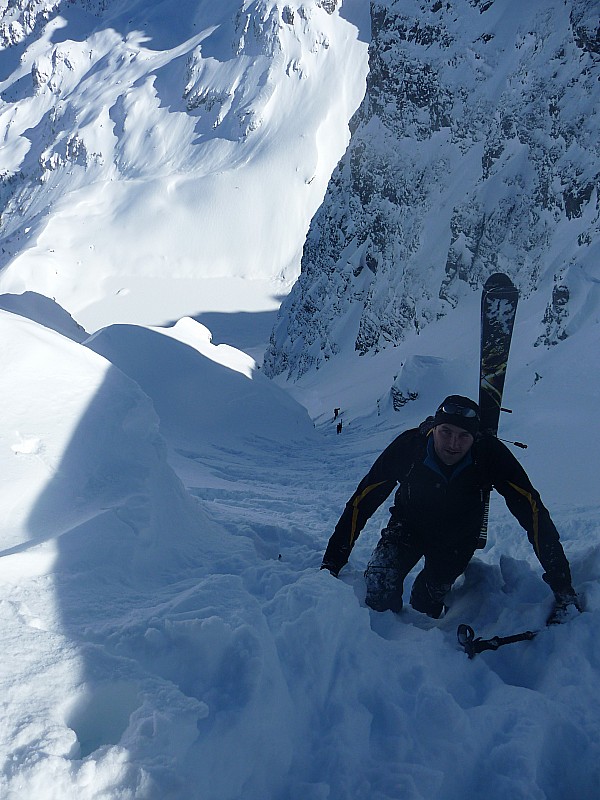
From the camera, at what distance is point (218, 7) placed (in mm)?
128000

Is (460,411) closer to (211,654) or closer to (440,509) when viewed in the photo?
(440,509)

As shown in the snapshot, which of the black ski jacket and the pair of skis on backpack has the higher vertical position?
the black ski jacket

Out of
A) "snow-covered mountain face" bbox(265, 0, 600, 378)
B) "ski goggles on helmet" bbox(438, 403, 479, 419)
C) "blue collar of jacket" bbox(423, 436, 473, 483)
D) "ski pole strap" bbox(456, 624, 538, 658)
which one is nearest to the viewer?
"ski pole strap" bbox(456, 624, 538, 658)

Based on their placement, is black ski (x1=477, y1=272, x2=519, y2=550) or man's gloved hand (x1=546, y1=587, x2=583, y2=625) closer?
man's gloved hand (x1=546, y1=587, x2=583, y2=625)

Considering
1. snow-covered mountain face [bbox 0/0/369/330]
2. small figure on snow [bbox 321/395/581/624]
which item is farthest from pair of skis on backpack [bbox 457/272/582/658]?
snow-covered mountain face [bbox 0/0/369/330]

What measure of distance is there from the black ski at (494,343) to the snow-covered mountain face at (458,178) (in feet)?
31.8

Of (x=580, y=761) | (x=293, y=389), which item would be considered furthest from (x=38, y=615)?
(x=293, y=389)

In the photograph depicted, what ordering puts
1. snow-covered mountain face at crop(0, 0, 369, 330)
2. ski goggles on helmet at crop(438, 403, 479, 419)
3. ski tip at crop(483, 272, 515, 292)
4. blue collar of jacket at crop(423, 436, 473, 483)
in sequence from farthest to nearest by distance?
snow-covered mountain face at crop(0, 0, 369, 330)
ski tip at crop(483, 272, 515, 292)
blue collar of jacket at crop(423, 436, 473, 483)
ski goggles on helmet at crop(438, 403, 479, 419)

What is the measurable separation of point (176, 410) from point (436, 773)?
14.8 m

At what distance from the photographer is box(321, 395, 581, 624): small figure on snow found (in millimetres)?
3379

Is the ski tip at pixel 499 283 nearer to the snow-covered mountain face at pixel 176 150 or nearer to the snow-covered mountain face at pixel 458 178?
the snow-covered mountain face at pixel 458 178

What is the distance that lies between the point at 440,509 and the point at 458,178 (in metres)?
39.5

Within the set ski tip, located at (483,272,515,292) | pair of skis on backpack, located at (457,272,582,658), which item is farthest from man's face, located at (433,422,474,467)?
ski tip, located at (483,272,515,292)

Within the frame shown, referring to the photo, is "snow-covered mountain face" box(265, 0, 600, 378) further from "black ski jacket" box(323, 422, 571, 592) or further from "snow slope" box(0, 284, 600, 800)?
"snow slope" box(0, 284, 600, 800)
